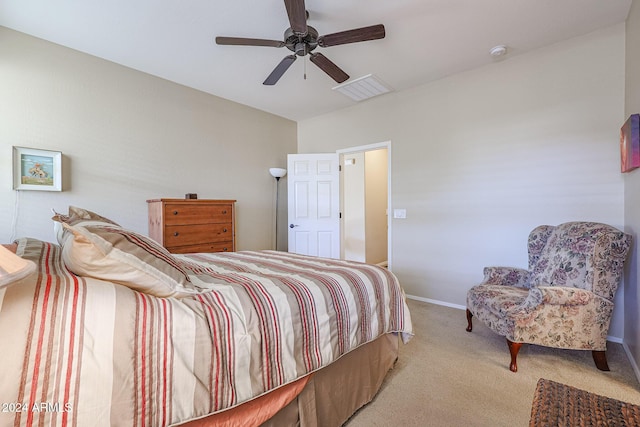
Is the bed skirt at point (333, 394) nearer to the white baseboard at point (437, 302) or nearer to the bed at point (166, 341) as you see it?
the bed at point (166, 341)

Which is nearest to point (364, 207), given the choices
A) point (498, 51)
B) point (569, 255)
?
point (498, 51)

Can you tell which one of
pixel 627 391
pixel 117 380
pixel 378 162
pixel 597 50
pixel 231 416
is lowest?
pixel 627 391

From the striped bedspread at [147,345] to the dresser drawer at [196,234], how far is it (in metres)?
1.52

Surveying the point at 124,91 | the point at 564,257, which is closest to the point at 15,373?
the point at 564,257

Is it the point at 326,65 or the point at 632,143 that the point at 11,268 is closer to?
the point at 326,65

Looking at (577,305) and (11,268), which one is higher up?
(11,268)

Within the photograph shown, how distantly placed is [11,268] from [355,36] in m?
2.16

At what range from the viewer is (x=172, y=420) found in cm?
82

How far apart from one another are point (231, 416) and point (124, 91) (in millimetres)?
3391

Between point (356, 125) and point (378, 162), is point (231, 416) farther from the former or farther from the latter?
point (378, 162)

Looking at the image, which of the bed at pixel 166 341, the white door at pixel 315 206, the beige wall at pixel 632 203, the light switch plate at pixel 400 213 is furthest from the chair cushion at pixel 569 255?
the white door at pixel 315 206

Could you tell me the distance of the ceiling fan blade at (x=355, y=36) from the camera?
6.27 feet

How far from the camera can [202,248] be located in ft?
10.2

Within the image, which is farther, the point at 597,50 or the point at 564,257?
the point at 597,50
